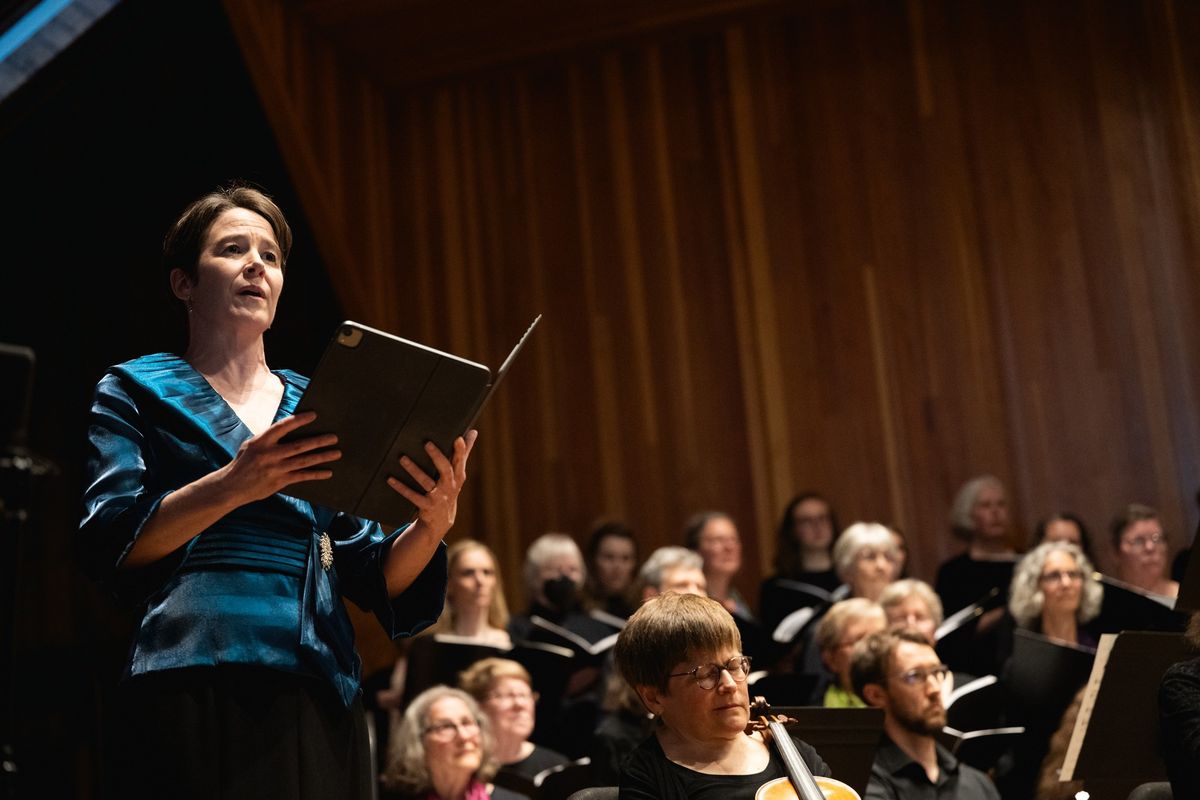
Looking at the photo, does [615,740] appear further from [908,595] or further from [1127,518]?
[1127,518]

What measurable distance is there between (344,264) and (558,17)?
1559 mm

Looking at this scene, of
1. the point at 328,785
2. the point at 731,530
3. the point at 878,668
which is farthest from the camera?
the point at 731,530

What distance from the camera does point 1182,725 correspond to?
2137 millimetres

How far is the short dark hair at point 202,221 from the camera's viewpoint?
64.1 inches

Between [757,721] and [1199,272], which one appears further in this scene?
[1199,272]

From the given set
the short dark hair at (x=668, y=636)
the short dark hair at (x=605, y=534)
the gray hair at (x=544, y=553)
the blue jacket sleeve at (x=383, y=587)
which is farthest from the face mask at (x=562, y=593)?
the blue jacket sleeve at (x=383, y=587)

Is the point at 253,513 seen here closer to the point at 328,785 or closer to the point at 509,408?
the point at 328,785

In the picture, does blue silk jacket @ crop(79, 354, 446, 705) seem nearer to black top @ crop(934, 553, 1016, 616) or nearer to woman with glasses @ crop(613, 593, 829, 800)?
woman with glasses @ crop(613, 593, 829, 800)

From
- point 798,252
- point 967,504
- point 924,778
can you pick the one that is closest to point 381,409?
point 924,778

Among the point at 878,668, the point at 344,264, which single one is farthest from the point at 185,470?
the point at 344,264

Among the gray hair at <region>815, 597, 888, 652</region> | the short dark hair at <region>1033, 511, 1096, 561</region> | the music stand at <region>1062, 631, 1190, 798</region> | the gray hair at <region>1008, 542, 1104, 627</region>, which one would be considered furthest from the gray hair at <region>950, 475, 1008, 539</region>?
the music stand at <region>1062, 631, 1190, 798</region>

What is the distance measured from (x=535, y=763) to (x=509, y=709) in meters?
0.18

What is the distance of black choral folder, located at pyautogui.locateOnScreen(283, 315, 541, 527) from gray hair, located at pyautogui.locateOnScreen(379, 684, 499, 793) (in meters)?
2.04

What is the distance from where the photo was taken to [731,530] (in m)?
5.08
